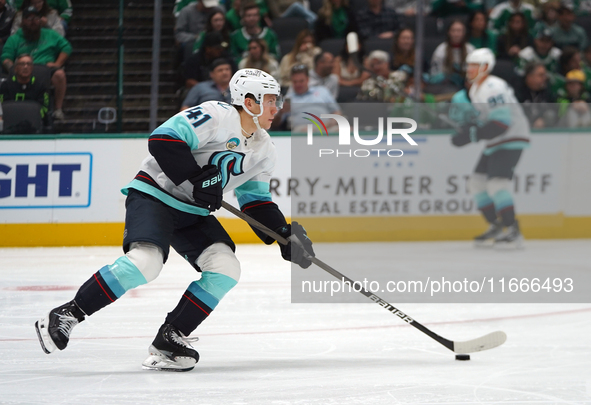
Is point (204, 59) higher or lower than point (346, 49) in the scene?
lower

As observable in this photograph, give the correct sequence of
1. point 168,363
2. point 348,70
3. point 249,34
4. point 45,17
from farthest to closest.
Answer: point 348,70, point 249,34, point 45,17, point 168,363

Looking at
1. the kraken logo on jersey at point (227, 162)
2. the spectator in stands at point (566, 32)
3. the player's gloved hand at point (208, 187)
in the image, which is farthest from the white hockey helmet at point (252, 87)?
the spectator in stands at point (566, 32)

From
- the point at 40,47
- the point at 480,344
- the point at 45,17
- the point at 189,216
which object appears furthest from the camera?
the point at 45,17

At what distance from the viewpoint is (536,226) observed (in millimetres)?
6609

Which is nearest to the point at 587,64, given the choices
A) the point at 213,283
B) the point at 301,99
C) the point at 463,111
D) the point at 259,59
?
the point at 463,111

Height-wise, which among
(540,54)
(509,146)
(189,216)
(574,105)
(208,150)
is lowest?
(189,216)

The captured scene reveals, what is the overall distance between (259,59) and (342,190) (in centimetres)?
125

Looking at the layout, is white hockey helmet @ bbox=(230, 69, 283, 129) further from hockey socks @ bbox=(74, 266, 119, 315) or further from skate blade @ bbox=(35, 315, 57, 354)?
skate blade @ bbox=(35, 315, 57, 354)

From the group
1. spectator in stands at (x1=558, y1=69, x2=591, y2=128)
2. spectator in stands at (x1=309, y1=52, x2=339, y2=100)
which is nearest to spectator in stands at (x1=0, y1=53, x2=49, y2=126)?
spectator in stands at (x1=309, y1=52, x2=339, y2=100)

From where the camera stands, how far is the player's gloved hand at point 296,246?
9.20 ft

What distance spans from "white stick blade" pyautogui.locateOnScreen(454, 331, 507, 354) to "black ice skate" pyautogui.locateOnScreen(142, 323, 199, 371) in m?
0.95

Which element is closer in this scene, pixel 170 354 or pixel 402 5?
pixel 170 354

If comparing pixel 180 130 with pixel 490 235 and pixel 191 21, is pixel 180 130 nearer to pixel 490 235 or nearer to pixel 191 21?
pixel 191 21

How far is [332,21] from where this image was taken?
700 cm
